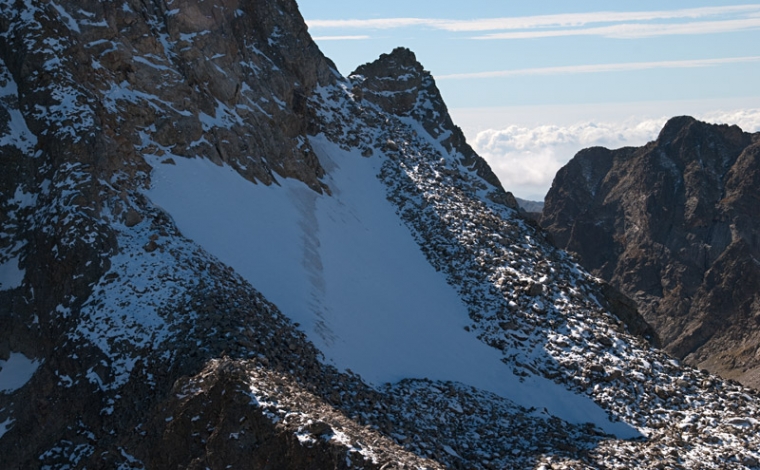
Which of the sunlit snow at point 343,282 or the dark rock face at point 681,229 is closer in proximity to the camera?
the sunlit snow at point 343,282

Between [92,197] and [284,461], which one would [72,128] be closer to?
[92,197]

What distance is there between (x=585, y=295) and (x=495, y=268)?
3.88 meters

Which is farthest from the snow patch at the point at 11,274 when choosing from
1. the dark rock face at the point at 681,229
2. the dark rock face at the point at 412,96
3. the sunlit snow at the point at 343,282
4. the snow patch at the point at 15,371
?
the dark rock face at the point at 681,229

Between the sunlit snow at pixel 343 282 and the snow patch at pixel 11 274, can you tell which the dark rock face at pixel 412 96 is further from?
the snow patch at pixel 11 274

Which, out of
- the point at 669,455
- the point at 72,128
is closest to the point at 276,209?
the point at 72,128

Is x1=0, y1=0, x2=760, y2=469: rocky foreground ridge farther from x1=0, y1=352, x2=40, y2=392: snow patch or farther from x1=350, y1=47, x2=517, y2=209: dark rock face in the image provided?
x1=350, y1=47, x2=517, y2=209: dark rock face

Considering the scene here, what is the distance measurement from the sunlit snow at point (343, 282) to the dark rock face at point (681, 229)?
192 ft

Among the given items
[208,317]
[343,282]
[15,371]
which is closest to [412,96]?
[343,282]

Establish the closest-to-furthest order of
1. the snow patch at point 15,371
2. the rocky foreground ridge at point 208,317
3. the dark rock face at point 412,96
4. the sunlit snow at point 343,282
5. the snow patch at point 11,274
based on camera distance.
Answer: the rocky foreground ridge at point 208,317
the snow patch at point 15,371
the snow patch at point 11,274
the sunlit snow at point 343,282
the dark rock face at point 412,96

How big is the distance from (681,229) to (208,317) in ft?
332

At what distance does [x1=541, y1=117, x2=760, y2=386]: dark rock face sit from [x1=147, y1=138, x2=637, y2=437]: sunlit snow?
58.4 metres

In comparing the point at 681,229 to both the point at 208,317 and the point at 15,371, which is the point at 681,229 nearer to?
the point at 208,317

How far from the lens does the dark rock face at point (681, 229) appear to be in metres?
92.0

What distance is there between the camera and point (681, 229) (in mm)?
111750
